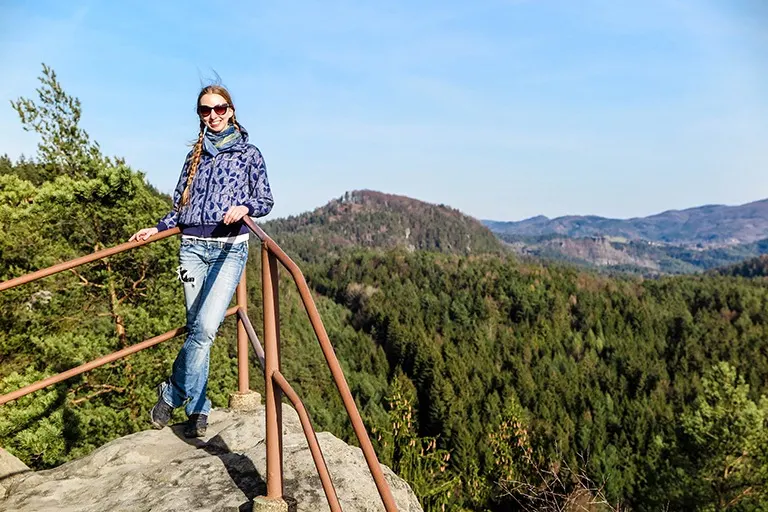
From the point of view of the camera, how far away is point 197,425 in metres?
4.20

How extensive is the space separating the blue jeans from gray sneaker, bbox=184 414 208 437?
1.37ft

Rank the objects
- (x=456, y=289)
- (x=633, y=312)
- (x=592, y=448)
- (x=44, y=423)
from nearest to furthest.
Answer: (x=44, y=423) → (x=592, y=448) → (x=633, y=312) → (x=456, y=289)

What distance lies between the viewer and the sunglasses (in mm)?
3805

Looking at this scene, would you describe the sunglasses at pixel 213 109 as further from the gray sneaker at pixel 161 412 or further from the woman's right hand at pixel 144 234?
the gray sneaker at pixel 161 412

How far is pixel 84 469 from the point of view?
3.90 m

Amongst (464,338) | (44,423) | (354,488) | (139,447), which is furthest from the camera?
(464,338)

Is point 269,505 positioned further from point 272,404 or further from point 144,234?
point 144,234

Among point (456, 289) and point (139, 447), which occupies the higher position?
point (139, 447)

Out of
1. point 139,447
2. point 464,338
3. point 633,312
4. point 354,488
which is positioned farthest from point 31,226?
point 633,312

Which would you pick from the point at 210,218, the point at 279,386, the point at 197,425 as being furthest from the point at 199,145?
the point at 197,425

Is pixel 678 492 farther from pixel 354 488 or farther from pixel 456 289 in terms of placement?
pixel 456 289

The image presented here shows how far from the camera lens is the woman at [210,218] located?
370 centimetres

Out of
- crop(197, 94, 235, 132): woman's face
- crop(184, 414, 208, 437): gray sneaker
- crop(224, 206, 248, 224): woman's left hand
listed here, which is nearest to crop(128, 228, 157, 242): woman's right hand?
crop(224, 206, 248, 224): woman's left hand

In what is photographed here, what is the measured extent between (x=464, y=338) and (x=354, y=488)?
10767 centimetres
